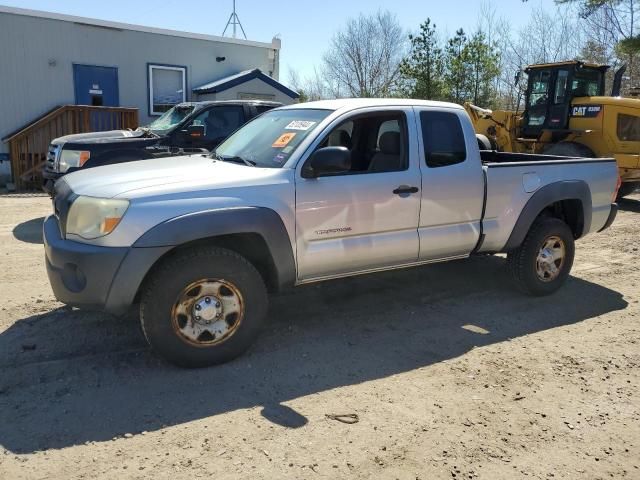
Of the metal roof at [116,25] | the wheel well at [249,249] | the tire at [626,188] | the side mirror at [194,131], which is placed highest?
the metal roof at [116,25]

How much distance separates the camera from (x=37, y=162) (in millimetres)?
13570

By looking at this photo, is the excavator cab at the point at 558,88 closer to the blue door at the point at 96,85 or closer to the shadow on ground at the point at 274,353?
the shadow on ground at the point at 274,353

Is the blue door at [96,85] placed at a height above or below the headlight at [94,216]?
above

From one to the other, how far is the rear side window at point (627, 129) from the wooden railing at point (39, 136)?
1134cm

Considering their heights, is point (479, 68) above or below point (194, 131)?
above

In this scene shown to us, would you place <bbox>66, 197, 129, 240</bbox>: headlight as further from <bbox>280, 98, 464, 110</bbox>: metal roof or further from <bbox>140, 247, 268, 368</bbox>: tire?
<bbox>280, 98, 464, 110</bbox>: metal roof

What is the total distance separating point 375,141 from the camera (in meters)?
5.21

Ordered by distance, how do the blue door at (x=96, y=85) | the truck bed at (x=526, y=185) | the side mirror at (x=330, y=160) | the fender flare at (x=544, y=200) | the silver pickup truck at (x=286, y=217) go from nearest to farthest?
1. the silver pickup truck at (x=286, y=217)
2. the side mirror at (x=330, y=160)
3. the truck bed at (x=526, y=185)
4. the fender flare at (x=544, y=200)
5. the blue door at (x=96, y=85)

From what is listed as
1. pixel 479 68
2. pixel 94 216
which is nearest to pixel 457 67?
pixel 479 68

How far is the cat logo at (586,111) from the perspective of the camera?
12.1 m

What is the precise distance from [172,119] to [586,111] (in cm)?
856

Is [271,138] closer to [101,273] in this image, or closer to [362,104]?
[362,104]

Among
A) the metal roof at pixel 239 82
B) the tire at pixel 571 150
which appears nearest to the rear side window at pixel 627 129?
the tire at pixel 571 150

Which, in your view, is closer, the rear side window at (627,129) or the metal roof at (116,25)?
the rear side window at (627,129)
